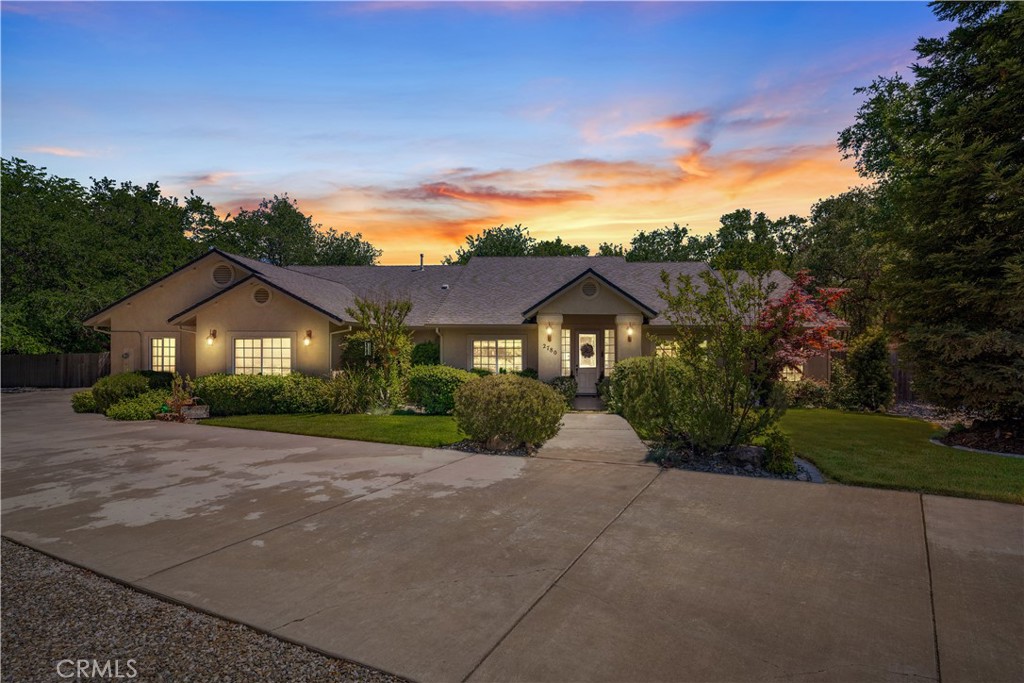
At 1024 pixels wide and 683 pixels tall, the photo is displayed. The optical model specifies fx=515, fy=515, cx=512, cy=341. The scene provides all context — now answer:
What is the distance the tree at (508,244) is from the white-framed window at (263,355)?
2935cm

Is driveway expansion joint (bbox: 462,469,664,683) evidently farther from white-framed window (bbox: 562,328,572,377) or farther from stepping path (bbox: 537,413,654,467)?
white-framed window (bbox: 562,328,572,377)

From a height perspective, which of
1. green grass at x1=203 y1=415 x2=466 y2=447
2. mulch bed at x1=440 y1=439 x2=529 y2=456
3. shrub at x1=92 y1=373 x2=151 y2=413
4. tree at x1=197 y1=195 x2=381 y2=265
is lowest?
mulch bed at x1=440 y1=439 x2=529 y2=456

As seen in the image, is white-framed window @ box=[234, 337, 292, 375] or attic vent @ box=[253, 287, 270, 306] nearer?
white-framed window @ box=[234, 337, 292, 375]

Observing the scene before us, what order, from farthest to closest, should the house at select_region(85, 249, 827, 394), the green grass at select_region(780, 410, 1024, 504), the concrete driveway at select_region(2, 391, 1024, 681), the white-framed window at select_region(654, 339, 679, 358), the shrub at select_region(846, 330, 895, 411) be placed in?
the house at select_region(85, 249, 827, 394) < the shrub at select_region(846, 330, 895, 411) < the white-framed window at select_region(654, 339, 679, 358) < the green grass at select_region(780, 410, 1024, 504) < the concrete driveway at select_region(2, 391, 1024, 681)

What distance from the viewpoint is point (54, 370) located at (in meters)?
26.4

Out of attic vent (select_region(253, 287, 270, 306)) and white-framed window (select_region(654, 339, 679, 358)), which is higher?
attic vent (select_region(253, 287, 270, 306))

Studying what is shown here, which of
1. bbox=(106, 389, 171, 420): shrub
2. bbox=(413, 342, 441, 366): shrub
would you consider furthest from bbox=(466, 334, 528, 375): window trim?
bbox=(106, 389, 171, 420): shrub

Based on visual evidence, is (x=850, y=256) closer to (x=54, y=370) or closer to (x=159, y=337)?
(x=159, y=337)

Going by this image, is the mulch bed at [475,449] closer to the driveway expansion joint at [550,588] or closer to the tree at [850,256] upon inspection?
the driveway expansion joint at [550,588]

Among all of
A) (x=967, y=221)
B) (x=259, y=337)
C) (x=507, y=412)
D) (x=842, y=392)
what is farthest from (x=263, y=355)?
(x=967, y=221)

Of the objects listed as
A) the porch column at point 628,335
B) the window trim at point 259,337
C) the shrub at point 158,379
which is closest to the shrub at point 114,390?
the shrub at point 158,379

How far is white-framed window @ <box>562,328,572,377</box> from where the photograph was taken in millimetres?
19734

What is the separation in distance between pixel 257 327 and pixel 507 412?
1243cm

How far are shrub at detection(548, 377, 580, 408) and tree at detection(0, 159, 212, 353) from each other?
85.4ft
